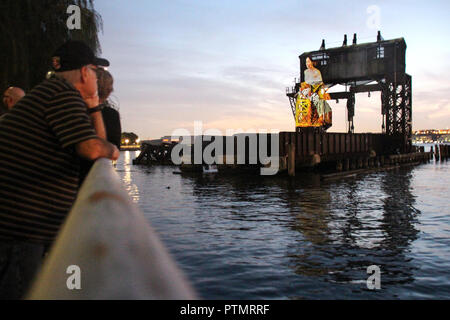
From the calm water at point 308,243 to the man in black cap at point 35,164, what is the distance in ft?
14.6

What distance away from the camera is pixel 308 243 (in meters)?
9.60

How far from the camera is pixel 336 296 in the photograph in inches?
245

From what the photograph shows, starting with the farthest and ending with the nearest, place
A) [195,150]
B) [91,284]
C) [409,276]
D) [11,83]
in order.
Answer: [195,150], [11,83], [409,276], [91,284]

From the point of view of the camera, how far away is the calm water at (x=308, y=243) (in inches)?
264

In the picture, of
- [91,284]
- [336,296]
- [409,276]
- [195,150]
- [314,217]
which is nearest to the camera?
[91,284]

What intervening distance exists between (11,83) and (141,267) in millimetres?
9059

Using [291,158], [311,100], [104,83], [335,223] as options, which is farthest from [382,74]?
[104,83]

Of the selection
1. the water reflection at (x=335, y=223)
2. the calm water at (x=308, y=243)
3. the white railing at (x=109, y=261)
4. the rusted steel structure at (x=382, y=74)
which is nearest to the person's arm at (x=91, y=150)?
the white railing at (x=109, y=261)

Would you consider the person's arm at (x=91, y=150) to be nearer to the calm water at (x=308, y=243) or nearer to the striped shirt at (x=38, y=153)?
the striped shirt at (x=38, y=153)

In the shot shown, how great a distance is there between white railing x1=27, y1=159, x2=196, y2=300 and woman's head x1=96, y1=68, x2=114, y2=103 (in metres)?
2.27

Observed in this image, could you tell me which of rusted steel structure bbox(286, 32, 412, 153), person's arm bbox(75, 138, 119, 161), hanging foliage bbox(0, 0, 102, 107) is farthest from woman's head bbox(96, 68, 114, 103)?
rusted steel structure bbox(286, 32, 412, 153)
